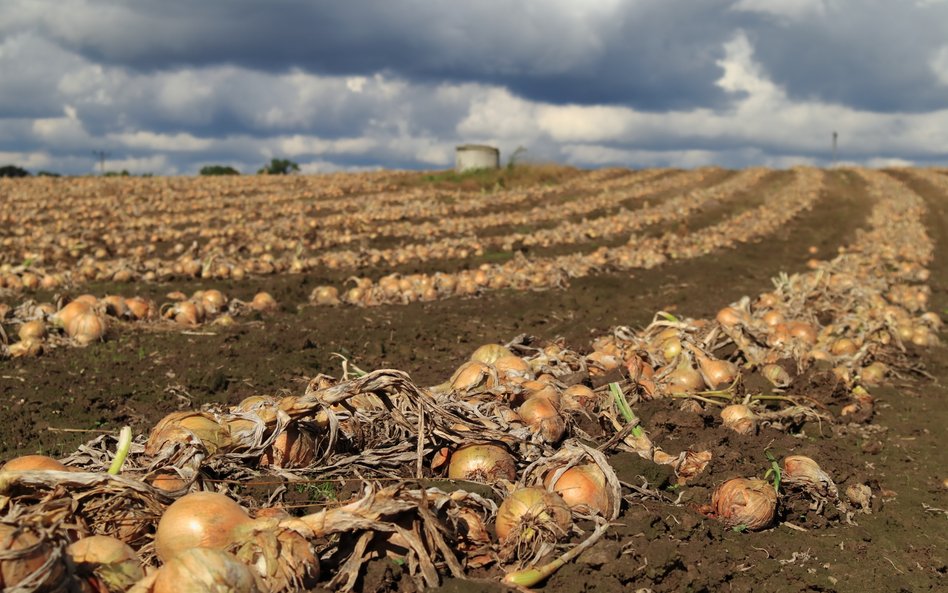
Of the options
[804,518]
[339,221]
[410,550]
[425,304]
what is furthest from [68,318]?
[339,221]

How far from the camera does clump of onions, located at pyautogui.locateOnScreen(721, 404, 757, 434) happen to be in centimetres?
536

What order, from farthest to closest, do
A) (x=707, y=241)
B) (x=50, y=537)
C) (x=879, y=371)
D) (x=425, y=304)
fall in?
1. (x=707, y=241)
2. (x=425, y=304)
3. (x=879, y=371)
4. (x=50, y=537)

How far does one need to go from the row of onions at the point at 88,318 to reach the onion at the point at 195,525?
5.97m

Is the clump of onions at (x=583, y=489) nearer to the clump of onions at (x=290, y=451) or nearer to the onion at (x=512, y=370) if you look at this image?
the onion at (x=512, y=370)

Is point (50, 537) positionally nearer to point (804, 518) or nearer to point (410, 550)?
point (410, 550)

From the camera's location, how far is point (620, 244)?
18906mm

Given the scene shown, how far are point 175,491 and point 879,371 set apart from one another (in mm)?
7150

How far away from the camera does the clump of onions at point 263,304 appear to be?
10.2m

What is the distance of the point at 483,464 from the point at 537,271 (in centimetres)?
927

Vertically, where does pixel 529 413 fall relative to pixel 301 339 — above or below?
above

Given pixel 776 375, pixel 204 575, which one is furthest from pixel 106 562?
pixel 776 375

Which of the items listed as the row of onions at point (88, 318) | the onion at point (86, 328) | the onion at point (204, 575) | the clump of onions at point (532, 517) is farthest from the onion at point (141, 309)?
the onion at point (204, 575)

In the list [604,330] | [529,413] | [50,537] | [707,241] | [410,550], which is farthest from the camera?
[707,241]

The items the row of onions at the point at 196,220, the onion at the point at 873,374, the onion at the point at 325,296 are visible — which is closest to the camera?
the onion at the point at 873,374
